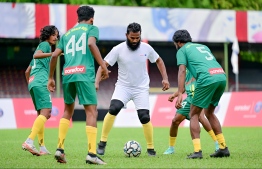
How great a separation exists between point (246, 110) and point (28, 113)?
26.7 feet

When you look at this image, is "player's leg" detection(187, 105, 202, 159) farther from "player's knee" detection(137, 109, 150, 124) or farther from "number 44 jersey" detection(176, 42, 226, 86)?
"player's knee" detection(137, 109, 150, 124)

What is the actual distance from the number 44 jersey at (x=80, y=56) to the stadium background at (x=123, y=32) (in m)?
14.3

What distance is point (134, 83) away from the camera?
1237 cm

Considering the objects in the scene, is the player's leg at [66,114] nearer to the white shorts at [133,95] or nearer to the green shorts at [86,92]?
the green shorts at [86,92]

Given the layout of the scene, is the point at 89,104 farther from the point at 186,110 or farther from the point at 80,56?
the point at 186,110

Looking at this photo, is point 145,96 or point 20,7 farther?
point 20,7

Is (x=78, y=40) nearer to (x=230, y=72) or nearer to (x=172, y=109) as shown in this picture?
(x=172, y=109)

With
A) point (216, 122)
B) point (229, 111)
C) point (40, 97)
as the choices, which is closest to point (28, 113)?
point (229, 111)

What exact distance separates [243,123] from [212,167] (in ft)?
51.3

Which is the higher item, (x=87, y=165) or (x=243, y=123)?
(x=87, y=165)

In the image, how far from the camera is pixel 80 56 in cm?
1021

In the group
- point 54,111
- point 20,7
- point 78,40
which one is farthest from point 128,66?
point 20,7

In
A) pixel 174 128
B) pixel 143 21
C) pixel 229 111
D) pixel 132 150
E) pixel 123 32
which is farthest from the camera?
pixel 143 21

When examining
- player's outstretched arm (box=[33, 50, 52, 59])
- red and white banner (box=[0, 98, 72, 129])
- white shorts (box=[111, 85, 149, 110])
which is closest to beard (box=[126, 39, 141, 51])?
white shorts (box=[111, 85, 149, 110])
